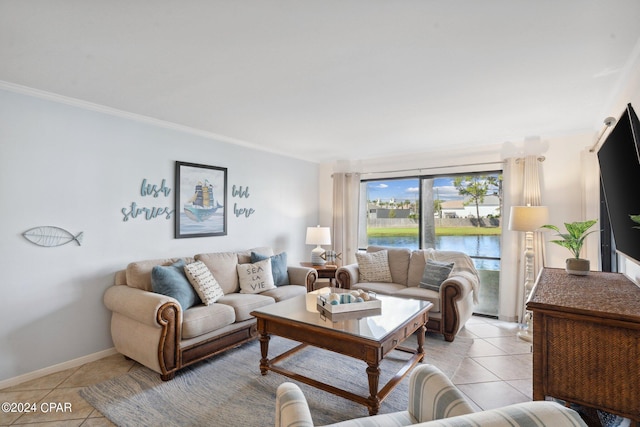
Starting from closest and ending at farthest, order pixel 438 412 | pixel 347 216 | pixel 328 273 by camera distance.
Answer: pixel 438 412 → pixel 328 273 → pixel 347 216

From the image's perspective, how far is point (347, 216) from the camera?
5.49m

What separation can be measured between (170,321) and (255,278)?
1238 mm

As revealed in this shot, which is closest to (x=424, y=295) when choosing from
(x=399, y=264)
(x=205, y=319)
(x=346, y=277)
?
(x=399, y=264)

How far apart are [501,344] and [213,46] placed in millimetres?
3838

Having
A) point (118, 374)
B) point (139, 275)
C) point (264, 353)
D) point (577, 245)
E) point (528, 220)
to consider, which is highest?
point (528, 220)

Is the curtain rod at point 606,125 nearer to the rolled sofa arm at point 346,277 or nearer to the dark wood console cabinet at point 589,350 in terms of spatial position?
the dark wood console cabinet at point 589,350

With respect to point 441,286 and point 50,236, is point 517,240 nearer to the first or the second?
point 441,286

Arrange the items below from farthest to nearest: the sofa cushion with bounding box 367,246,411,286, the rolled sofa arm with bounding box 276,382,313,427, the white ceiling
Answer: the sofa cushion with bounding box 367,246,411,286, the white ceiling, the rolled sofa arm with bounding box 276,382,313,427

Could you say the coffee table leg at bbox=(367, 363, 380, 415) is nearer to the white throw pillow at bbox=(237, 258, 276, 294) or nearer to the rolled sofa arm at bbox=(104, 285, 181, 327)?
the rolled sofa arm at bbox=(104, 285, 181, 327)

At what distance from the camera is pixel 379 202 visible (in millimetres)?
5402

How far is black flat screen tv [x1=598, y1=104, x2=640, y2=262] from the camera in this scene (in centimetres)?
168

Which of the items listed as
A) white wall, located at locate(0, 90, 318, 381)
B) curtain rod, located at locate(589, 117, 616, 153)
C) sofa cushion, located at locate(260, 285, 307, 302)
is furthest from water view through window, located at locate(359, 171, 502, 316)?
white wall, located at locate(0, 90, 318, 381)

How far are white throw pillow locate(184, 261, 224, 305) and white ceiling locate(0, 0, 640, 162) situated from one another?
1.57m

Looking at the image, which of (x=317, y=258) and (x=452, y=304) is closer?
(x=452, y=304)
